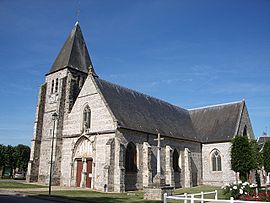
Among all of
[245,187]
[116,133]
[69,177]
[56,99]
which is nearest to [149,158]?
[116,133]

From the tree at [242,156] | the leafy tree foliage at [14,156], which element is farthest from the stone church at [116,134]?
the leafy tree foliage at [14,156]

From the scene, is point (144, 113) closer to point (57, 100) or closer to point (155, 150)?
point (155, 150)

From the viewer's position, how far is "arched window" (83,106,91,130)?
26.5 meters

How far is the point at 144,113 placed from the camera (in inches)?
1143

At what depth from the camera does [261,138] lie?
192ft

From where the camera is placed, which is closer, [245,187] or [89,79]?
[245,187]

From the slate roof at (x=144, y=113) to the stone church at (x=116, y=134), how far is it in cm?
13

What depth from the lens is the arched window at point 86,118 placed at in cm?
2654

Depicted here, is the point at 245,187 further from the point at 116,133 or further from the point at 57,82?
the point at 57,82

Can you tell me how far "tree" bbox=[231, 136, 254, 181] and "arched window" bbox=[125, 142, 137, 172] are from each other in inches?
424

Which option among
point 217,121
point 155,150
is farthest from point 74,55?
point 217,121

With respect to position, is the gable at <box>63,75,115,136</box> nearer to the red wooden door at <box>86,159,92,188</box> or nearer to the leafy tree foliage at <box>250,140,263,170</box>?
the red wooden door at <box>86,159,92,188</box>

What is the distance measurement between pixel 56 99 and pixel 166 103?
45.4 feet

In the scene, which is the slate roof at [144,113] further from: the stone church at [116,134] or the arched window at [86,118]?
the arched window at [86,118]
